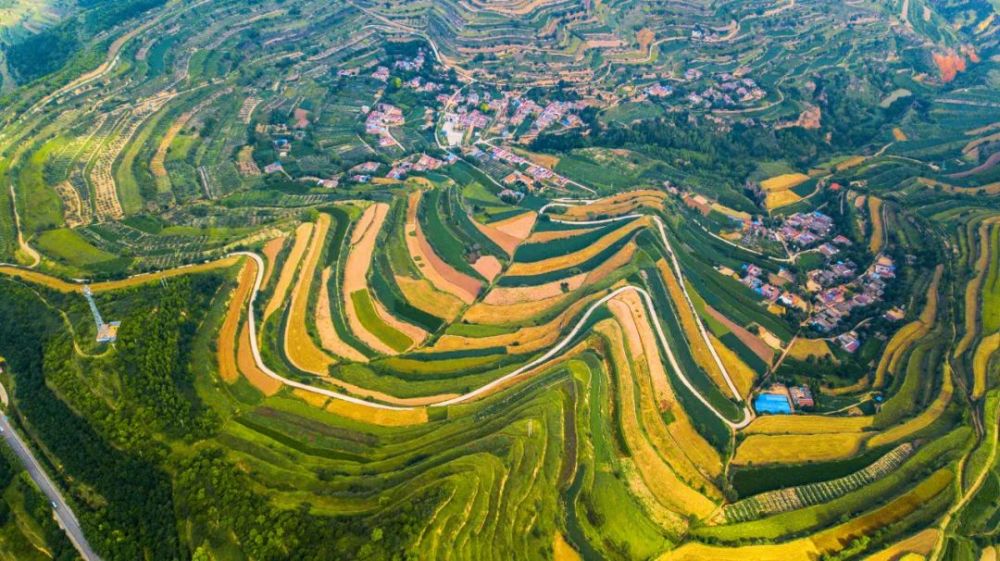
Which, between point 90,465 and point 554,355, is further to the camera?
point 554,355

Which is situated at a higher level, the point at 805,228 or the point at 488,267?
the point at 488,267

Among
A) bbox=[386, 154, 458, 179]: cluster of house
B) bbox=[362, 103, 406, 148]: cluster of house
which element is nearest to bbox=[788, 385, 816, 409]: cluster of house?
bbox=[386, 154, 458, 179]: cluster of house

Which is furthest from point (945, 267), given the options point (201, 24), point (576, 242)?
point (201, 24)

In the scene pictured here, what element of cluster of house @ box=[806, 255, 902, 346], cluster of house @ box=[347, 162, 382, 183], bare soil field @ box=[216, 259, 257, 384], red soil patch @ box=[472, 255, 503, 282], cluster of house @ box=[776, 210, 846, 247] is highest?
bare soil field @ box=[216, 259, 257, 384]

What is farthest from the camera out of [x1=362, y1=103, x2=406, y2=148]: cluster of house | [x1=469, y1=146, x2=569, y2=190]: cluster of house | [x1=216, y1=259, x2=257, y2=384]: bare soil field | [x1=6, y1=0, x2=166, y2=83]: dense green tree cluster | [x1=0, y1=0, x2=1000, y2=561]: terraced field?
[x1=6, y1=0, x2=166, y2=83]: dense green tree cluster

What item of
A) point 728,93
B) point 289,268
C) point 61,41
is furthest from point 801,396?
point 61,41

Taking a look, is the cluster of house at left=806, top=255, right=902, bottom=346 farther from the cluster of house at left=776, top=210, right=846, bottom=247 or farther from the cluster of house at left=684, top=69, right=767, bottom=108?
the cluster of house at left=684, top=69, right=767, bottom=108

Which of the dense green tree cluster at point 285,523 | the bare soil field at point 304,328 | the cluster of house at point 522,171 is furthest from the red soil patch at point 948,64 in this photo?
the dense green tree cluster at point 285,523

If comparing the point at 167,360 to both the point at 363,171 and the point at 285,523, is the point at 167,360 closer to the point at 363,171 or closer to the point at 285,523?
the point at 285,523
